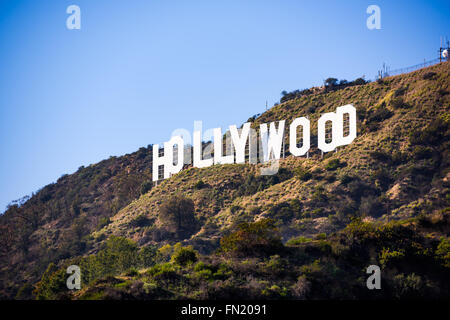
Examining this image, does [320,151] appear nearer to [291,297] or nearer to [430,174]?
[430,174]

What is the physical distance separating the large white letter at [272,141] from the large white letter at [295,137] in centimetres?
152

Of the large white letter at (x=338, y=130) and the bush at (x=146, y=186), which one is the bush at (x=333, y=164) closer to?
the large white letter at (x=338, y=130)

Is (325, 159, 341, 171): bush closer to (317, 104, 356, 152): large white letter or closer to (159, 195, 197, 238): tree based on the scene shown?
(317, 104, 356, 152): large white letter

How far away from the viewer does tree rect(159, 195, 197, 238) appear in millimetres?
63344

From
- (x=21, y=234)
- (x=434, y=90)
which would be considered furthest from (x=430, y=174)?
(x=21, y=234)

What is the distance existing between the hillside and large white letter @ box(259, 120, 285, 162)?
2881 mm

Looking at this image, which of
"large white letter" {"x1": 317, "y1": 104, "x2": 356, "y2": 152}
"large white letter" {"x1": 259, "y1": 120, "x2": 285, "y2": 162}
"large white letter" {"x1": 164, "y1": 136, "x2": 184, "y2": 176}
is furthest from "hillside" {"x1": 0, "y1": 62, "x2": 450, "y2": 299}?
"large white letter" {"x1": 164, "y1": 136, "x2": 184, "y2": 176}

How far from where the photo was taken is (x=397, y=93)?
7106 centimetres

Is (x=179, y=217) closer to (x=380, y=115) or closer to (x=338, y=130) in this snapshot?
(x=338, y=130)

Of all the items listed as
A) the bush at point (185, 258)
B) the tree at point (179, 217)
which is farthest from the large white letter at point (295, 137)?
the bush at point (185, 258)

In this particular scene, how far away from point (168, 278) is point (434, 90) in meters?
46.8

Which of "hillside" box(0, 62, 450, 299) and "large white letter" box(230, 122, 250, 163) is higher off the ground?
"large white letter" box(230, 122, 250, 163)

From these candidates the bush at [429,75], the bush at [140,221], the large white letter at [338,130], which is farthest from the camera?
the bush at [429,75]

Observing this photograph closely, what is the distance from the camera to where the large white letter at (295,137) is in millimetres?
66125
